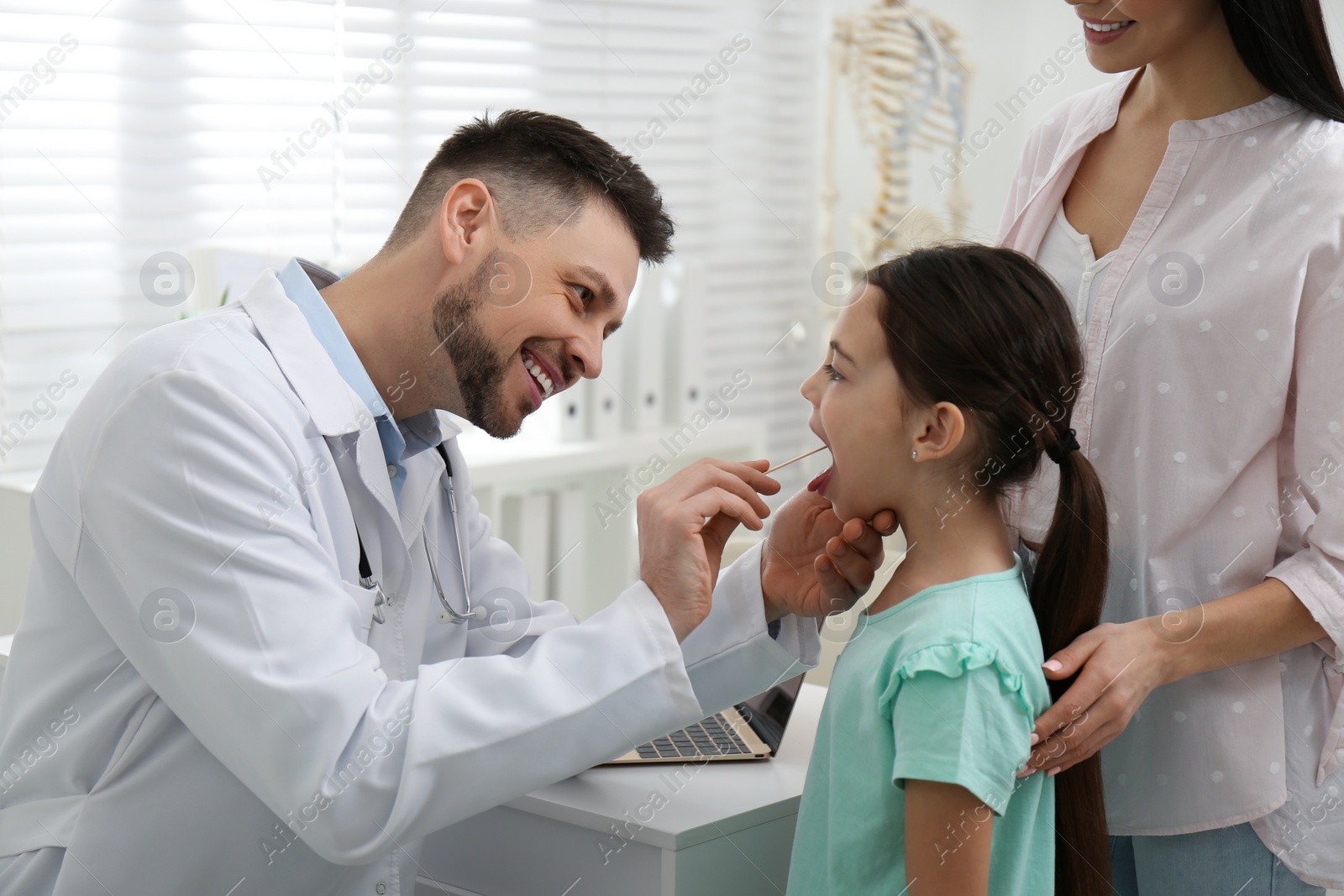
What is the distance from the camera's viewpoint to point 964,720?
3.27ft

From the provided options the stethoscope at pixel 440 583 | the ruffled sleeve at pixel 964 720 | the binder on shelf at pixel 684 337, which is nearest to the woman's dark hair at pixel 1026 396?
the ruffled sleeve at pixel 964 720

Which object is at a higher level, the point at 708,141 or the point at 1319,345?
the point at 1319,345

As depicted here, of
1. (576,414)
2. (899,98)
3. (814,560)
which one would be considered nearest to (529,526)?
(576,414)

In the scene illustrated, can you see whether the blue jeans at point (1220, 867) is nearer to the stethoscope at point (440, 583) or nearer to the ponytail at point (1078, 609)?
the ponytail at point (1078, 609)

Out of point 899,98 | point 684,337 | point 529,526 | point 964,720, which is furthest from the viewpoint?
point 899,98

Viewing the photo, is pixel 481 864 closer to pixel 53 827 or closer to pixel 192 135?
pixel 53 827

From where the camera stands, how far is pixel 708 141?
3.63m

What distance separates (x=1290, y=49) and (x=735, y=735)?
893 millimetres

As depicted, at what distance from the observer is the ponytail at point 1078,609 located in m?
1.11

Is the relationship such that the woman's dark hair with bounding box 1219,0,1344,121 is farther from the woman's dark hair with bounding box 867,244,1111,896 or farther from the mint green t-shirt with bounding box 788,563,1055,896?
the mint green t-shirt with bounding box 788,563,1055,896

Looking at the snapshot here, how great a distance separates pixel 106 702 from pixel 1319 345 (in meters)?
1.12

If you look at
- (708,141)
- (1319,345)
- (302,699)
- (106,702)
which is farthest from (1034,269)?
(708,141)

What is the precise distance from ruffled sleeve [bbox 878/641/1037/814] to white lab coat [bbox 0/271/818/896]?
0.67 ft

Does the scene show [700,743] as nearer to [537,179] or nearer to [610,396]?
[537,179]
